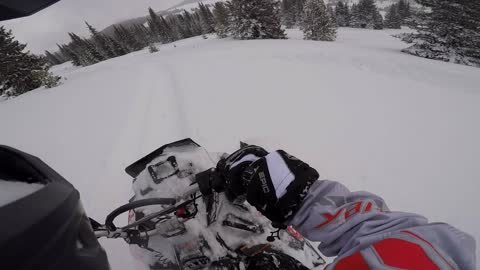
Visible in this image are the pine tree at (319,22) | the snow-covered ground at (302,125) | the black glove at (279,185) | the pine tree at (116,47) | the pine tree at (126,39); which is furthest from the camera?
A: the pine tree at (126,39)

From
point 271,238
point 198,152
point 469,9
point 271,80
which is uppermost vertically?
point 198,152

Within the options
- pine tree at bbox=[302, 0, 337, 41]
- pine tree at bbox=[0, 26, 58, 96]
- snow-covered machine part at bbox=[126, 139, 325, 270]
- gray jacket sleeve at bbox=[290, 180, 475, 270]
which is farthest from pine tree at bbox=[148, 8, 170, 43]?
gray jacket sleeve at bbox=[290, 180, 475, 270]

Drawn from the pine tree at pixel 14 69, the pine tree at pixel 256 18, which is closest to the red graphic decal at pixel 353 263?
the pine tree at pixel 14 69

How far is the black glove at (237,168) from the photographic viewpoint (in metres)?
1.62

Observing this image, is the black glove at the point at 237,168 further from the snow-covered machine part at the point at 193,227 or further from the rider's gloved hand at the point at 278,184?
the snow-covered machine part at the point at 193,227

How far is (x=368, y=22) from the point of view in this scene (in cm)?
4638

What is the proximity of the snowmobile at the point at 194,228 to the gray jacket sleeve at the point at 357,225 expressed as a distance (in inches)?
17.6

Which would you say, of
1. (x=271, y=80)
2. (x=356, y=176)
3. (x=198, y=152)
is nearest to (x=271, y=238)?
(x=198, y=152)

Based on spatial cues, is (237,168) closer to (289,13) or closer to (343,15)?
(343,15)

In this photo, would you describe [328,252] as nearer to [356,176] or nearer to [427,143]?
[356,176]

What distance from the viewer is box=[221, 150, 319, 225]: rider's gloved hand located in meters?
1.38

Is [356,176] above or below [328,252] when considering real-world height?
below

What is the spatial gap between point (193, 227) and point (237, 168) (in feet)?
2.36

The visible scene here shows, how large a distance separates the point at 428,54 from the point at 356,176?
17.8 metres
